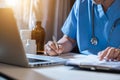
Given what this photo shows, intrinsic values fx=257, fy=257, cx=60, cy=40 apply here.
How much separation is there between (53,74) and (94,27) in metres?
0.71

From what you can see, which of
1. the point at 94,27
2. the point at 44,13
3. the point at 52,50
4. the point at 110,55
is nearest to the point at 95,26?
the point at 94,27

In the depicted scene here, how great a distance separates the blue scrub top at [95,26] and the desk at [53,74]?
56 cm

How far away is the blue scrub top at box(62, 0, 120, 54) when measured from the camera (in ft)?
4.81

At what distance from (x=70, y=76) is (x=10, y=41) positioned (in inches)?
10.2

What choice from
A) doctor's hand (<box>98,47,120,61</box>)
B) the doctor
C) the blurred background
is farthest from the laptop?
the blurred background

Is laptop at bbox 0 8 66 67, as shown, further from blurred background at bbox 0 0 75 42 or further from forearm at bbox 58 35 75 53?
blurred background at bbox 0 0 75 42

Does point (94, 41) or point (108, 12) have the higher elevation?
point (108, 12)

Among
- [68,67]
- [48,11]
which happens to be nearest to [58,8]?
[48,11]

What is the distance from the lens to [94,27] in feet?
4.97

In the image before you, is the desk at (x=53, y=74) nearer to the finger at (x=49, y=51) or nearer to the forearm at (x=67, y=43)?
the finger at (x=49, y=51)

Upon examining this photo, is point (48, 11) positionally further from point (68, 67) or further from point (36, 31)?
point (68, 67)

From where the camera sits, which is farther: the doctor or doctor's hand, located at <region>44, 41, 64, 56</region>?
the doctor

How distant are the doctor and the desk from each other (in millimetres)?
394

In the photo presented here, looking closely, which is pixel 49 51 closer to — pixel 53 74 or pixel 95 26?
pixel 95 26
